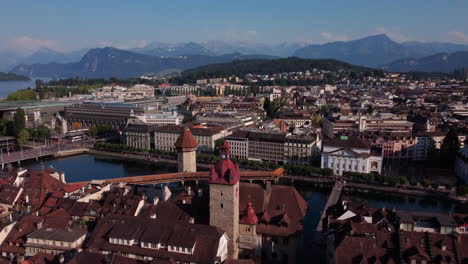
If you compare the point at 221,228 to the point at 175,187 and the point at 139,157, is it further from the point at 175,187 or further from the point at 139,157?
the point at 139,157

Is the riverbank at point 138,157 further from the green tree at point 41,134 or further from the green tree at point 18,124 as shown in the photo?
the green tree at point 18,124

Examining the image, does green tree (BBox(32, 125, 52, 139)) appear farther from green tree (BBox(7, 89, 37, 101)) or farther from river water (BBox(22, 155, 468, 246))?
green tree (BBox(7, 89, 37, 101))

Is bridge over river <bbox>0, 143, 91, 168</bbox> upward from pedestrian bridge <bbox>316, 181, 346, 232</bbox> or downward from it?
downward

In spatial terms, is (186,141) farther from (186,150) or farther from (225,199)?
(225,199)

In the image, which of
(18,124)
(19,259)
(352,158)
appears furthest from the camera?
(18,124)

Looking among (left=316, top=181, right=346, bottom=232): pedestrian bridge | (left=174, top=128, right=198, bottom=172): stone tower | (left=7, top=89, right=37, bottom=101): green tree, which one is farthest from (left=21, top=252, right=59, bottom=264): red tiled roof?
(left=7, top=89, right=37, bottom=101): green tree

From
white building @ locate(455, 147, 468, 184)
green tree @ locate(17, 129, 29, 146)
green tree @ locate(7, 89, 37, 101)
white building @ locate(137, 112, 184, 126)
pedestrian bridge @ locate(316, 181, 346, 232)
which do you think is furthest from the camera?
green tree @ locate(7, 89, 37, 101)

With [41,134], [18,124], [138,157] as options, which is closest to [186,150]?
[138,157]

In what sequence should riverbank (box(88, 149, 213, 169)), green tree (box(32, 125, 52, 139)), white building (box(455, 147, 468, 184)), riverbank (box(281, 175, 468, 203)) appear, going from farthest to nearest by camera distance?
green tree (box(32, 125, 52, 139)), riverbank (box(88, 149, 213, 169)), white building (box(455, 147, 468, 184)), riverbank (box(281, 175, 468, 203))
